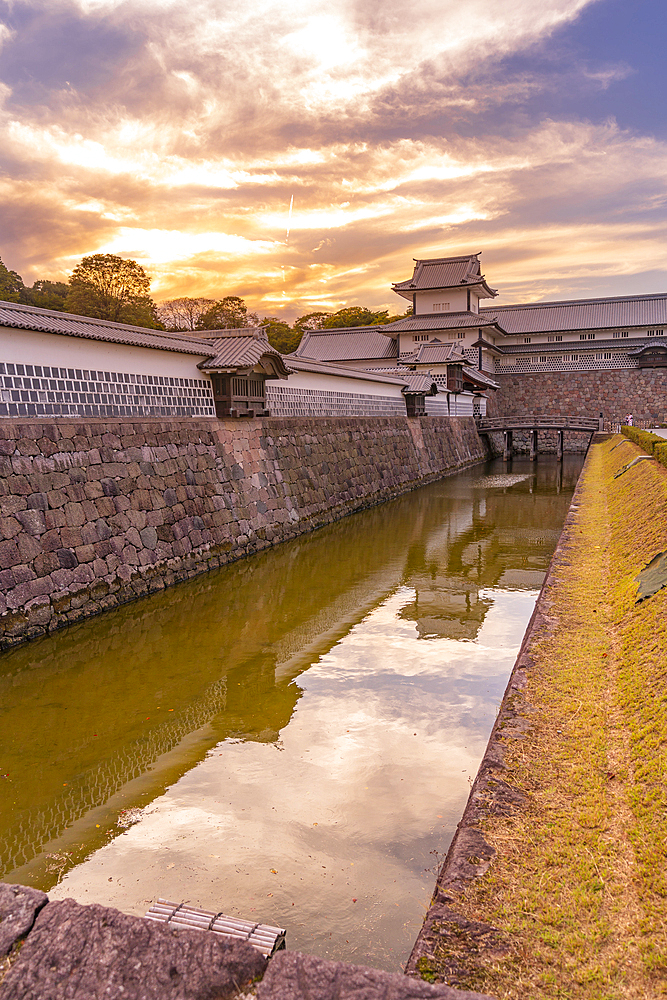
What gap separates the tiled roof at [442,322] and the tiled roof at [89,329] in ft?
91.5

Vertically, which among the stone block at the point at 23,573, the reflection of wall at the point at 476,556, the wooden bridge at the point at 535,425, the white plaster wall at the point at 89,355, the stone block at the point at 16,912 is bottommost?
the reflection of wall at the point at 476,556

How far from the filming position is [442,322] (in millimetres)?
38812

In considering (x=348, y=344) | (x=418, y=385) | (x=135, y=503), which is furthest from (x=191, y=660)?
(x=348, y=344)

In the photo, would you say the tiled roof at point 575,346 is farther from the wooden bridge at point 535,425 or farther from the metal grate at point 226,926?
the metal grate at point 226,926

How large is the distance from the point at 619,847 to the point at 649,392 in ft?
135

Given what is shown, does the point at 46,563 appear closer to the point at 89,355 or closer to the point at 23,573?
the point at 23,573

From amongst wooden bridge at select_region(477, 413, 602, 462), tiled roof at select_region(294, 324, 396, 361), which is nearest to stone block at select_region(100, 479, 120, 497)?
wooden bridge at select_region(477, 413, 602, 462)

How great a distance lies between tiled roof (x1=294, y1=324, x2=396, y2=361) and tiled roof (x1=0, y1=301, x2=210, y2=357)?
28502mm

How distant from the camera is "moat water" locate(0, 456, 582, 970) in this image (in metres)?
3.67

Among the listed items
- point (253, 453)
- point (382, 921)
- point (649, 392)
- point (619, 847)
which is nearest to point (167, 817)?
point (382, 921)

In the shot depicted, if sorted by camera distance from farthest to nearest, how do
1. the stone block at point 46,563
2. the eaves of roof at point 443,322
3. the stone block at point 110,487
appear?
the eaves of roof at point 443,322 → the stone block at point 110,487 → the stone block at point 46,563

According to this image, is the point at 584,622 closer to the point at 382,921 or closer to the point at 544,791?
the point at 544,791

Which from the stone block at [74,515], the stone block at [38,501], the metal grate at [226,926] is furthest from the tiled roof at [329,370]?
the metal grate at [226,926]

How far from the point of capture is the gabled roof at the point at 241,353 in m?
12.1
